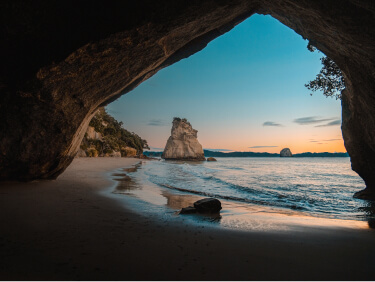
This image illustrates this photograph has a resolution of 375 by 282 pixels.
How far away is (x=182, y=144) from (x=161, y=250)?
80.8 metres

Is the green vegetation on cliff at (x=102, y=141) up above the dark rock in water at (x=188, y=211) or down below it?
above

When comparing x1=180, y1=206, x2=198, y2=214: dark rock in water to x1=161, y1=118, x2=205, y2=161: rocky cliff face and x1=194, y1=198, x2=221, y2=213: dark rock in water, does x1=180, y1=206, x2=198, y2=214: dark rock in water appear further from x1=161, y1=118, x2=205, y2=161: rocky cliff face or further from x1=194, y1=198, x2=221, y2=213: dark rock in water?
x1=161, y1=118, x2=205, y2=161: rocky cliff face

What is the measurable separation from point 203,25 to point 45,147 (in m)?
6.79

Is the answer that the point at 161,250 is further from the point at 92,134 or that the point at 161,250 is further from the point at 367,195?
the point at 92,134

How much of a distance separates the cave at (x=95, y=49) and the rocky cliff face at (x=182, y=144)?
75141 millimetres

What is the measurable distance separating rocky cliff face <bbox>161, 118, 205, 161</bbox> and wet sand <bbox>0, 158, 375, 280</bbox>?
257ft

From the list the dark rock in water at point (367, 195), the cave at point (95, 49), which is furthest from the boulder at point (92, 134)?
the dark rock in water at point (367, 195)

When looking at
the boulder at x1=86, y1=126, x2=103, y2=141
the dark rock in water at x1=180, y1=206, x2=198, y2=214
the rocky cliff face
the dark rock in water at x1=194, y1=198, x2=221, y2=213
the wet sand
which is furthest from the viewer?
the rocky cliff face

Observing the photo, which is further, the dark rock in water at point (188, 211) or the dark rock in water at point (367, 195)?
the dark rock in water at point (367, 195)

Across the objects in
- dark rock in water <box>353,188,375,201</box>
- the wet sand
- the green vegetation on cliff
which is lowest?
dark rock in water <box>353,188,375,201</box>

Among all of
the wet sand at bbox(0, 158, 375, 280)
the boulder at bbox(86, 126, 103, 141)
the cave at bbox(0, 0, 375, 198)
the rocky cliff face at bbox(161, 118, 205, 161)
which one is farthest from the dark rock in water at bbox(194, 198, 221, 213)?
the rocky cliff face at bbox(161, 118, 205, 161)

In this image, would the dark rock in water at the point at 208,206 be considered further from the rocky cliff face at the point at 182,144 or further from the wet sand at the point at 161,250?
the rocky cliff face at the point at 182,144

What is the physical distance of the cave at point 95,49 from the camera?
4238mm

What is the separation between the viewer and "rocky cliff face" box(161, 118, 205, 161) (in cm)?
8294
